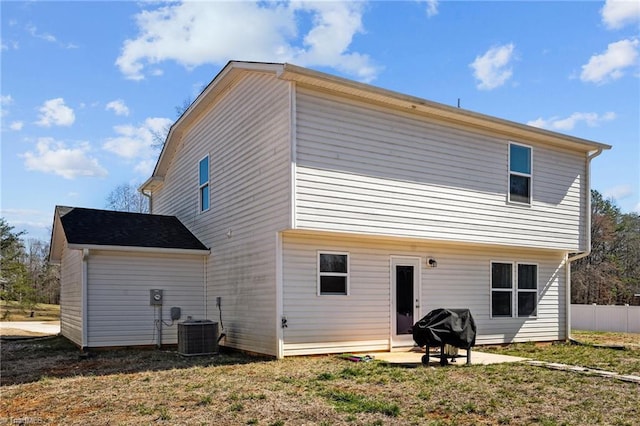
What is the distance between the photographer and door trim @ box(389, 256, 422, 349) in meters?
11.0

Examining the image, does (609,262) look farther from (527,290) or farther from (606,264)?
(527,290)

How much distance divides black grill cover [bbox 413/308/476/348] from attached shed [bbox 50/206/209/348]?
19.3ft

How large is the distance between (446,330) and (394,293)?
216 cm

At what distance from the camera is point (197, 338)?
10.6m

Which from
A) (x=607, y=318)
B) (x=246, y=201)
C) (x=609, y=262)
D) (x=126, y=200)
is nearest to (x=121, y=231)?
(x=246, y=201)

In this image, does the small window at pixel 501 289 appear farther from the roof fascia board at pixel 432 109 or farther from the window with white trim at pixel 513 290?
the roof fascia board at pixel 432 109

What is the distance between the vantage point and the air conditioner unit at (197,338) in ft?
34.6

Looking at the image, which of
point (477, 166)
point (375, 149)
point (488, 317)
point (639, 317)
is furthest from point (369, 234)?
point (639, 317)

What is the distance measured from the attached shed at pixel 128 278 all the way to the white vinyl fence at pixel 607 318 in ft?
49.8

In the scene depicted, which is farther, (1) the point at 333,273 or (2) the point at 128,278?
(2) the point at 128,278

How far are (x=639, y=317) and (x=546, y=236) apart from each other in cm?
895

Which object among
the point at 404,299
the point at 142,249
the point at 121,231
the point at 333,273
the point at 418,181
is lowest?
the point at 404,299

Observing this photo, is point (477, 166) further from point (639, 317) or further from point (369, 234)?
point (639, 317)

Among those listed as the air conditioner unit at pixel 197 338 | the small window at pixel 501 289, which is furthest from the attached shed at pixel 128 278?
the small window at pixel 501 289
